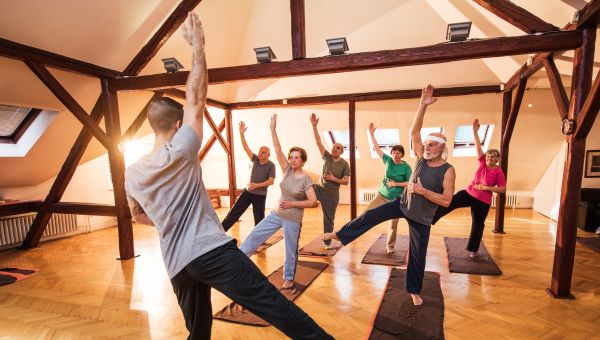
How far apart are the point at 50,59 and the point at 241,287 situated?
3866 millimetres

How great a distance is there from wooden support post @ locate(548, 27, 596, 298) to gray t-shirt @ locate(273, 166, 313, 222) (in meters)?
2.43

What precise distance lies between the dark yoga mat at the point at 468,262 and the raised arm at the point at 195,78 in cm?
361

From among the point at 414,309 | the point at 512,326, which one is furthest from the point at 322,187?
the point at 512,326

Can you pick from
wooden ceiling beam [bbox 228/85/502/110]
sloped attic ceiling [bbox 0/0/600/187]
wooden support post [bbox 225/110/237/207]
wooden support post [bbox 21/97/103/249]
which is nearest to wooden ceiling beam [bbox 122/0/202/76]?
sloped attic ceiling [bbox 0/0/600/187]

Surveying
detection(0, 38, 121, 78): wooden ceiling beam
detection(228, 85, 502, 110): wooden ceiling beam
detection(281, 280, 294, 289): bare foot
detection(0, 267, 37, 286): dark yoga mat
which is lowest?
detection(0, 267, 37, 286): dark yoga mat

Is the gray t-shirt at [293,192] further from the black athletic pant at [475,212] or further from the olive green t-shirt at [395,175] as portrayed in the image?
the black athletic pant at [475,212]

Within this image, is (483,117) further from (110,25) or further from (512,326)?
(110,25)

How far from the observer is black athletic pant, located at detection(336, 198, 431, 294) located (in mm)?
2705

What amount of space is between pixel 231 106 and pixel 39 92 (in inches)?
140

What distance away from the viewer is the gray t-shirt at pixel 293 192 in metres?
3.03

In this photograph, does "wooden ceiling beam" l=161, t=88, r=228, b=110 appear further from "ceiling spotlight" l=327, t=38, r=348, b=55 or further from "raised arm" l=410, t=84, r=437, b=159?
"raised arm" l=410, t=84, r=437, b=159

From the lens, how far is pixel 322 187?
14.9 ft

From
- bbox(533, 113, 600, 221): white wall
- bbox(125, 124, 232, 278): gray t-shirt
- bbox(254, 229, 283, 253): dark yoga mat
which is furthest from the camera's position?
bbox(533, 113, 600, 221): white wall

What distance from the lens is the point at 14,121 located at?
4.63 metres
